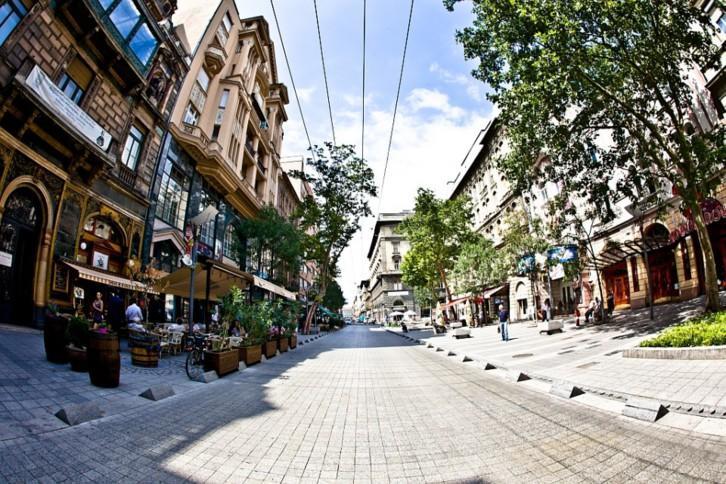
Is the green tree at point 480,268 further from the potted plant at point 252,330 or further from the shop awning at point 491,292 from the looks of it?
the potted plant at point 252,330

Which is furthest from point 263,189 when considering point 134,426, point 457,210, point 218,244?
point 134,426

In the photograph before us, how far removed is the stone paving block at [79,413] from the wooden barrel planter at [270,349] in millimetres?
7733

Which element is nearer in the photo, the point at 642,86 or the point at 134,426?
the point at 134,426

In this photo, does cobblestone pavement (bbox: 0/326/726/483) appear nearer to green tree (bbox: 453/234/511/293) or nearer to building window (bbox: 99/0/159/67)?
building window (bbox: 99/0/159/67)

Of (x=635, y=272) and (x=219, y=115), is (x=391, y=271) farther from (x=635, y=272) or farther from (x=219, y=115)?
(x=635, y=272)

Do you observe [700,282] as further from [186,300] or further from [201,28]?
[201,28]

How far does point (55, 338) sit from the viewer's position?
714cm

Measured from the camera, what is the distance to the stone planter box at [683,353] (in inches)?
267

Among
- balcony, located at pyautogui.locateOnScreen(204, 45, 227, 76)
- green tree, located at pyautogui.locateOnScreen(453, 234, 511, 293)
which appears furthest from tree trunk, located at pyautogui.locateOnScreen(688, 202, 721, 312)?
balcony, located at pyautogui.locateOnScreen(204, 45, 227, 76)

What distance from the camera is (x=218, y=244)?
80.0ft

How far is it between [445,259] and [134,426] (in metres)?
33.1

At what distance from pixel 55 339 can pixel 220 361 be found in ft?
11.2

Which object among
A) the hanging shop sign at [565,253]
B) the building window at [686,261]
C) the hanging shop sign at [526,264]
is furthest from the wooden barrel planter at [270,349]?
the building window at [686,261]

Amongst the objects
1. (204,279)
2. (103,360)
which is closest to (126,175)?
(204,279)
